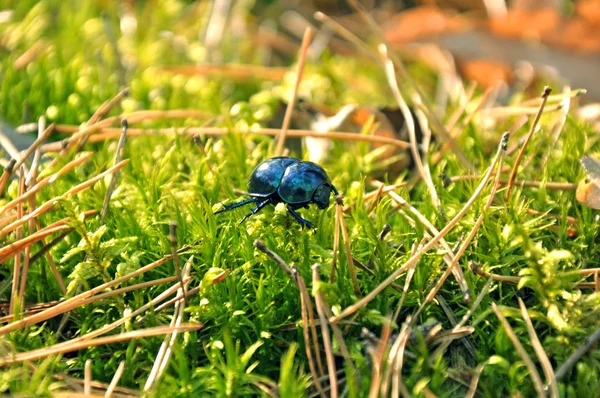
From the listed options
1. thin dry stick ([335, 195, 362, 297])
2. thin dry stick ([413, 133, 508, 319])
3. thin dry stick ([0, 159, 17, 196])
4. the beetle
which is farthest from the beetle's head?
thin dry stick ([0, 159, 17, 196])

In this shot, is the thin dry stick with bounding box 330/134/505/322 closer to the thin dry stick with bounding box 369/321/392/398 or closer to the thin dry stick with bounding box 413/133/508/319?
the thin dry stick with bounding box 413/133/508/319

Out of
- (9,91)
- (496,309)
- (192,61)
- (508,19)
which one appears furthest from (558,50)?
(9,91)

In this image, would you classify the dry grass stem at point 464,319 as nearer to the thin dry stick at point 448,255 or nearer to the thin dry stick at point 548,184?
the thin dry stick at point 448,255

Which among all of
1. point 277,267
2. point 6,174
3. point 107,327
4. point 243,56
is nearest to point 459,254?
point 277,267

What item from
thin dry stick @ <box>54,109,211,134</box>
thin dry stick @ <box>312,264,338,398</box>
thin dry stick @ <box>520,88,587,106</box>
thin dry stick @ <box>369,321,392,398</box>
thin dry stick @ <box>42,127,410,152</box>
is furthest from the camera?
thin dry stick @ <box>54,109,211,134</box>

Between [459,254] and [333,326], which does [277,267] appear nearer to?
[333,326]

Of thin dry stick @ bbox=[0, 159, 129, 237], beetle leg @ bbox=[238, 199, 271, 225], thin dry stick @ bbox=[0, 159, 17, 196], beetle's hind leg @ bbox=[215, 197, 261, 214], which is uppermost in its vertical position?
thin dry stick @ bbox=[0, 159, 17, 196]
